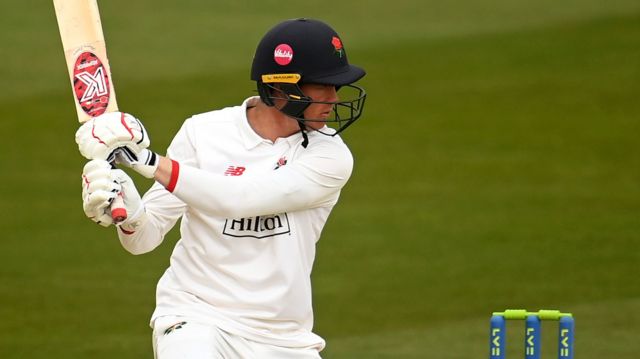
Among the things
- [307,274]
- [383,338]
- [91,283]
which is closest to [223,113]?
[307,274]

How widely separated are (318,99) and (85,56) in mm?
825

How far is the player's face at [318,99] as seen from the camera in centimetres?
513

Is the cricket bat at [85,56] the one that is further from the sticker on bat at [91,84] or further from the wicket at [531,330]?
the wicket at [531,330]

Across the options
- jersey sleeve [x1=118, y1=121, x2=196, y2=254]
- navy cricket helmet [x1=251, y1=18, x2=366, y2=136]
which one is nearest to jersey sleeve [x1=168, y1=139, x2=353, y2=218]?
navy cricket helmet [x1=251, y1=18, x2=366, y2=136]

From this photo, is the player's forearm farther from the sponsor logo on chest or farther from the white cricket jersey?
the sponsor logo on chest

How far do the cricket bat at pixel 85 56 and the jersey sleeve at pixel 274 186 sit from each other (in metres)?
0.42

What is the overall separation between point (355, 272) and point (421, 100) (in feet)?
10.4

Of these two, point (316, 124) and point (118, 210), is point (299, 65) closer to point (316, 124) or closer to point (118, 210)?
point (316, 124)

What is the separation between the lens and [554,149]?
10.6 meters

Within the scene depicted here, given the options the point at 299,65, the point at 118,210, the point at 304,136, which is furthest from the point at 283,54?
the point at 118,210

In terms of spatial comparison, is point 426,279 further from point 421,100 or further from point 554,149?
point 421,100

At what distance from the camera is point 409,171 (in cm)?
1020

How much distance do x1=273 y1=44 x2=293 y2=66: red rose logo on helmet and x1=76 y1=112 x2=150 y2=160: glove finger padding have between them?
63 cm

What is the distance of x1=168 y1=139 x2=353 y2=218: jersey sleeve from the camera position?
15.8 ft
